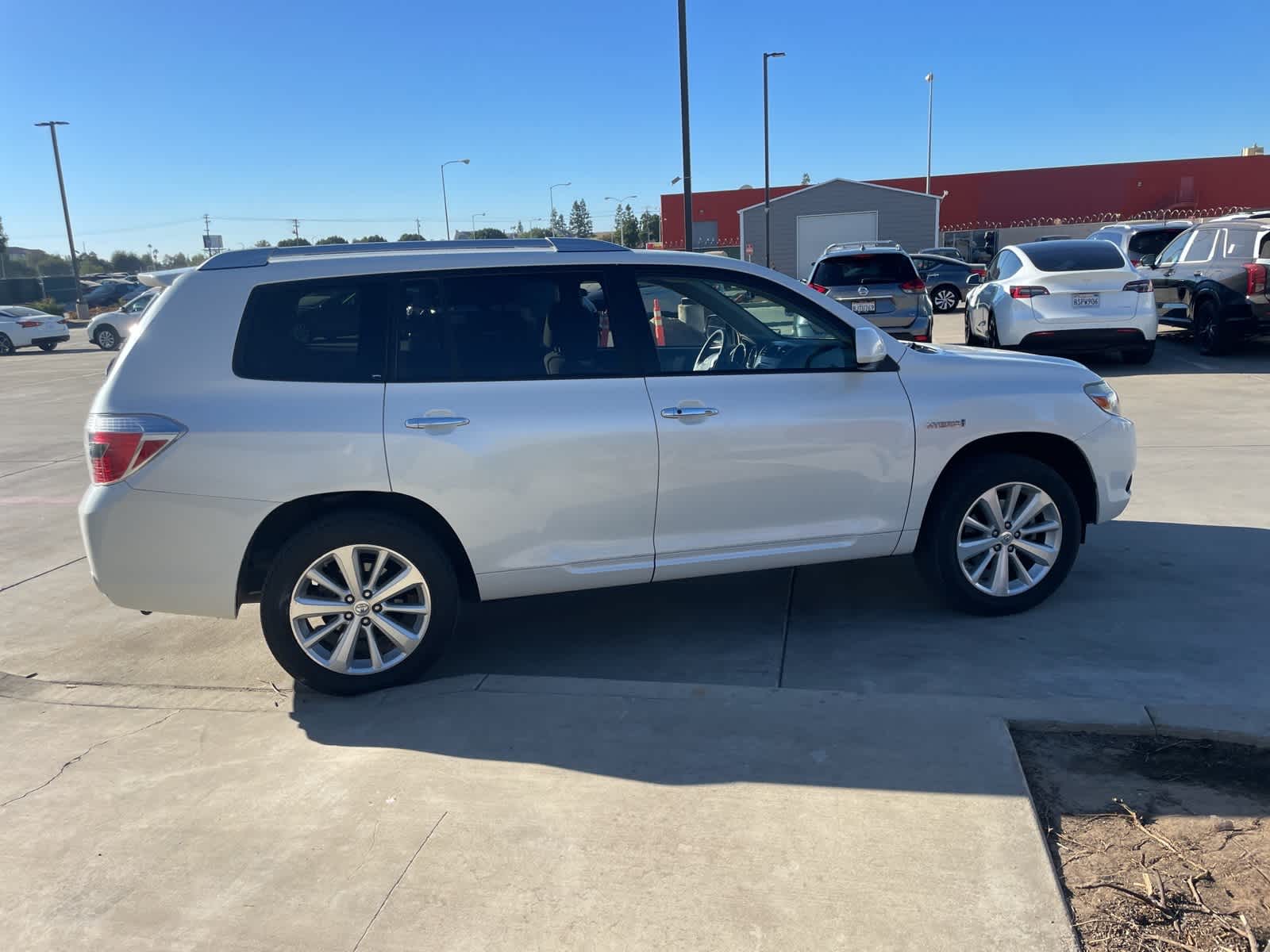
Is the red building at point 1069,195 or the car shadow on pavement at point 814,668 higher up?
the red building at point 1069,195

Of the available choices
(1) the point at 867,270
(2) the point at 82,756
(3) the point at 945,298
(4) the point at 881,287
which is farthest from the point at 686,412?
(3) the point at 945,298

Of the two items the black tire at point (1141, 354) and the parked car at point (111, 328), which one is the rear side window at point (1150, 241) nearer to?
the black tire at point (1141, 354)

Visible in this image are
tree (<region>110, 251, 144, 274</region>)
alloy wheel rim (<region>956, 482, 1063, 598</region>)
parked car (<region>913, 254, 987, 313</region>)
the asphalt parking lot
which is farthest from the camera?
tree (<region>110, 251, 144, 274</region>)

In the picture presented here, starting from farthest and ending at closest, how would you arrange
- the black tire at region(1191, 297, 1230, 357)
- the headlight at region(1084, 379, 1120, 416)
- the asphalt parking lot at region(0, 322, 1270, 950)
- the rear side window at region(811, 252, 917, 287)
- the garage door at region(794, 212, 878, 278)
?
the garage door at region(794, 212, 878, 278)
the rear side window at region(811, 252, 917, 287)
the black tire at region(1191, 297, 1230, 357)
the headlight at region(1084, 379, 1120, 416)
the asphalt parking lot at region(0, 322, 1270, 950)

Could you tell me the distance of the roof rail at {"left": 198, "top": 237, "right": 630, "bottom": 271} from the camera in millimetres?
4273

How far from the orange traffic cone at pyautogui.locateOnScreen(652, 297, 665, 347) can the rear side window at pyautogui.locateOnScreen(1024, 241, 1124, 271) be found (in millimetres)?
8994

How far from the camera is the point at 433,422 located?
4.06m

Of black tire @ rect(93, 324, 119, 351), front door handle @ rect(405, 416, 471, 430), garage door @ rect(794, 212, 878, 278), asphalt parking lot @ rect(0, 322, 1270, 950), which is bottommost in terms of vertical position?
asphalt parking lot @ rect(0, 322, 1270, 950)

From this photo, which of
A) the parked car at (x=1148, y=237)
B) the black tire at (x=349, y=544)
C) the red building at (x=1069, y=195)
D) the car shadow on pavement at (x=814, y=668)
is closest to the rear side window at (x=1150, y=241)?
the parked car at (x=1148, y=237)

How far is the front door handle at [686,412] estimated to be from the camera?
13.9ft

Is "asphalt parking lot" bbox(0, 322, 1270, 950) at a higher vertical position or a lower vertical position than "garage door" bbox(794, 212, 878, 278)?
lower

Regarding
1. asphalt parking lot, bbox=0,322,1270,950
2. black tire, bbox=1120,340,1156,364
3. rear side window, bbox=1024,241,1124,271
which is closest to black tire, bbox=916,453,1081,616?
asphalt parking lot, bbox=0,322,1270,950

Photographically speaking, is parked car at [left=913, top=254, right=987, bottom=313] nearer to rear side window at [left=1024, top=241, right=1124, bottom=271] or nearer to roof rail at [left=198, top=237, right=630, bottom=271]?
rear side window at [left=1024, top=241, right=1124, bottom=271]

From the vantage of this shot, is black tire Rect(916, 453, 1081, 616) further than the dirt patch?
Yes
